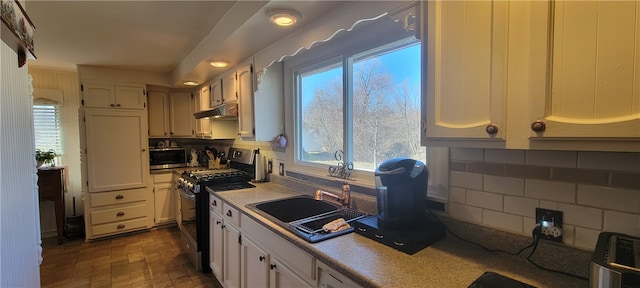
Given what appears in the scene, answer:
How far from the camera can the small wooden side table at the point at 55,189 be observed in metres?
3.44

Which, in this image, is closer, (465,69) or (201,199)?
(465,69)

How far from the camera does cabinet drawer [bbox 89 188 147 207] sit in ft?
12.0

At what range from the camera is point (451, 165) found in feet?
4.44

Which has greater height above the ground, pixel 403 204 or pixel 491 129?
pixel 491 129

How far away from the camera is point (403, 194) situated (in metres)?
1.32

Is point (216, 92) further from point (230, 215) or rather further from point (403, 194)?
point (403, 194)

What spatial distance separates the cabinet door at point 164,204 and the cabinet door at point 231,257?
7.40 feet

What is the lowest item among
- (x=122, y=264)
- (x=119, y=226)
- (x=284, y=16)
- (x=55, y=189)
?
(x=122, y=264)

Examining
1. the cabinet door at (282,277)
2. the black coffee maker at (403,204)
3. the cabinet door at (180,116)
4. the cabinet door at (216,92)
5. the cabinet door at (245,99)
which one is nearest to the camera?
the black coffee maker at (403,204)

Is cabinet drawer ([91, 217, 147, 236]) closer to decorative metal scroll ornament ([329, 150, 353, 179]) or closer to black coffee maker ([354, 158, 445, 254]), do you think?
decorative metal scroll ornament ([329, 150, 353, 179])

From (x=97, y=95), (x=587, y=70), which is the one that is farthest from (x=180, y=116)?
(x=587, y=70)

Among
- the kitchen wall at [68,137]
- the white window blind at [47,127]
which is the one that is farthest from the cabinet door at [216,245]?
the white window blind at [47,127]

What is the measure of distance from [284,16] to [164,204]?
11.9ft

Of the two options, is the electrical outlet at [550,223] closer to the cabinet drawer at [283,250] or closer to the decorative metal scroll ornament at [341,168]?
the cabinet drawer at [283,250]
